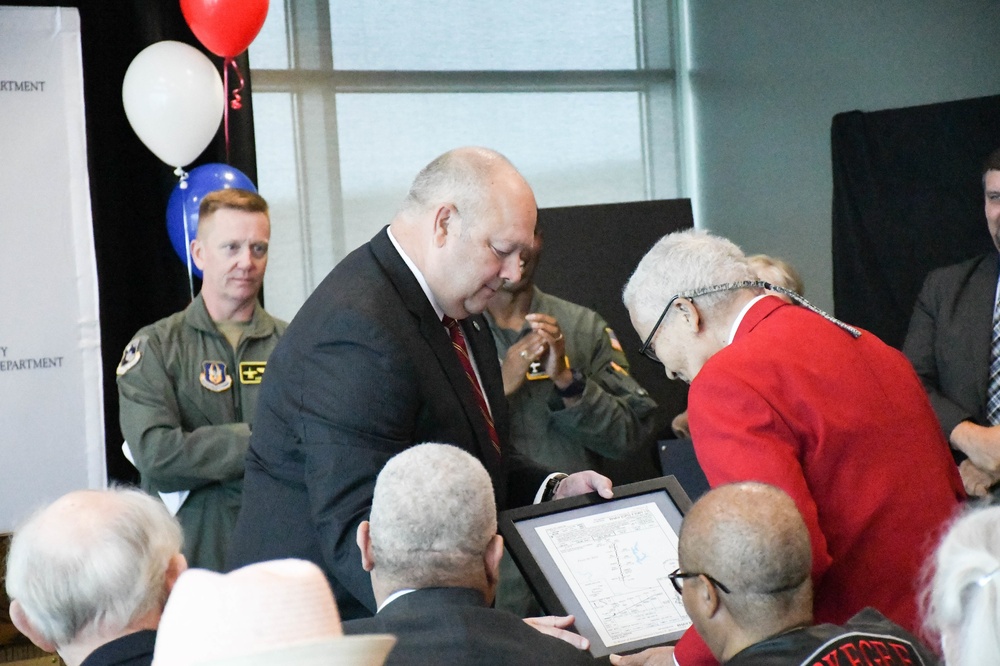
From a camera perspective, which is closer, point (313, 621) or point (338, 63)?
point (313, 621)

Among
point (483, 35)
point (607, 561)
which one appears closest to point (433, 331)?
point (607, 561)

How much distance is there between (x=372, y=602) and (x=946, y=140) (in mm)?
4377

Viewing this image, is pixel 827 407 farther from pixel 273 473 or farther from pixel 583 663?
pixel 273 473

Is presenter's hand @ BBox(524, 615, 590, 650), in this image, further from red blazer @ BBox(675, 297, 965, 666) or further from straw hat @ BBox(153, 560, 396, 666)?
straw hat @ BBox(153, 560, 396, 666)

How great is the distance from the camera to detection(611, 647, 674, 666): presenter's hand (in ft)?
7.23

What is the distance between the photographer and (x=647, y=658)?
2.22 meters

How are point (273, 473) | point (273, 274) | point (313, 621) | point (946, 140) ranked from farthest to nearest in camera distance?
point (273, 274), point (946, 140), point (273, 473), point (313, 621)

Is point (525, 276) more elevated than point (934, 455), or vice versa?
point (525, 276)

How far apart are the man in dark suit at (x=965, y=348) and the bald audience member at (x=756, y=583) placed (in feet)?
7.14

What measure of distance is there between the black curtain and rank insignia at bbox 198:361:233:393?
1.41 meters

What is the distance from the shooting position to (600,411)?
3816 millimetres

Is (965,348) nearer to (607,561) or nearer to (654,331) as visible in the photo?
(654,331)

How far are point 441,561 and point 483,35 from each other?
17.3 feet

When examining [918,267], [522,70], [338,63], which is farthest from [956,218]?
[338,63]
